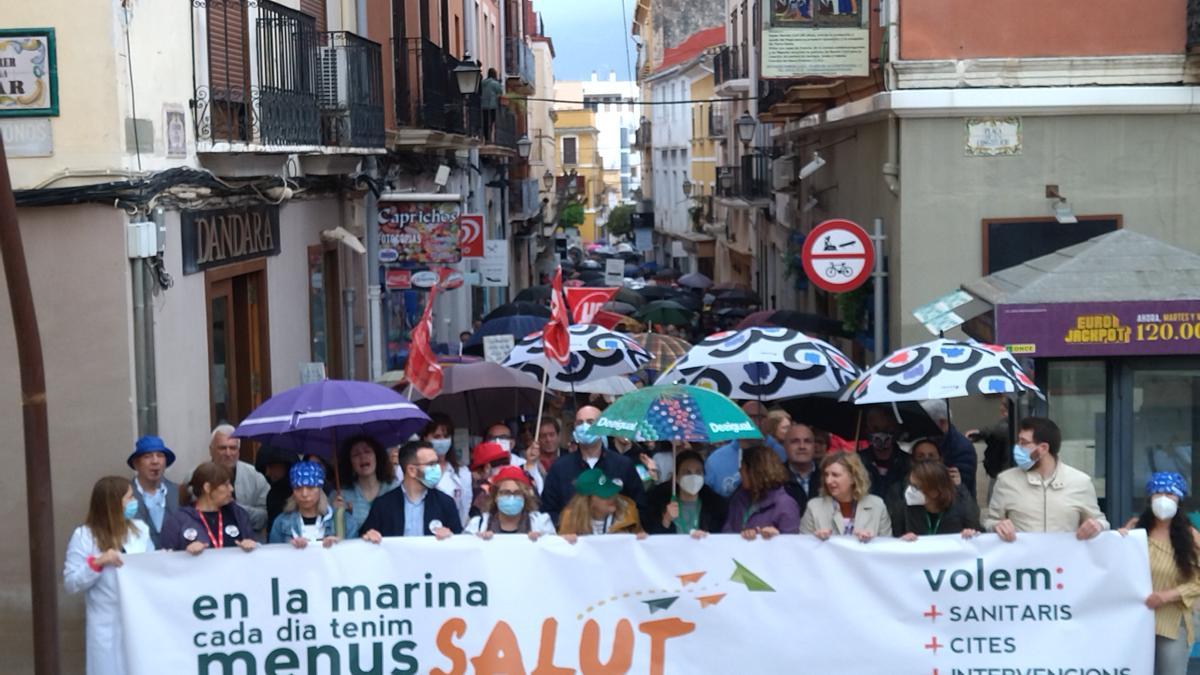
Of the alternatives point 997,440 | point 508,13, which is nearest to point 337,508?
point 997,440

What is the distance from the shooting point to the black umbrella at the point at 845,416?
11.2 m

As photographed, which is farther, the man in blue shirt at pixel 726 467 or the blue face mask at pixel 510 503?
the man in blue shirt at pixel 726 467

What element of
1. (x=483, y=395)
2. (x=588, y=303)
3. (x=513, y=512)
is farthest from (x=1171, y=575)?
(x=588, y=303)

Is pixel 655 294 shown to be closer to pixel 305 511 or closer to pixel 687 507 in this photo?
pixel 687 507

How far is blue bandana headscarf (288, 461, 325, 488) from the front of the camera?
8.40m

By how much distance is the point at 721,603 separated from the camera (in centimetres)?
786

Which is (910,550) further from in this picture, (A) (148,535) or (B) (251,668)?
(A) (148,535)

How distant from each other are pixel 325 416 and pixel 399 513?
97 cm

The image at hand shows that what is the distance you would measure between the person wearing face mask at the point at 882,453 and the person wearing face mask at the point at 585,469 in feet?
4.56

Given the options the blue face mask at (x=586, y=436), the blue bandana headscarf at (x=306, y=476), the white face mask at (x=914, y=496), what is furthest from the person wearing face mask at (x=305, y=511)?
the white face mask at (x=914, y=496)

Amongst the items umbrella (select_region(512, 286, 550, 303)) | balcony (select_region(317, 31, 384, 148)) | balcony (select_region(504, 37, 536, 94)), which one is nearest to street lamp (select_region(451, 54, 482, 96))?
umbrella (select_region(512, 286, 550, 303))

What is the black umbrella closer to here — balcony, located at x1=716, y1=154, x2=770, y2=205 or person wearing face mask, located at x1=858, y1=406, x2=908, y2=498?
person wearing face mask, located at x1=858, y1=406, x2=908, y2=498

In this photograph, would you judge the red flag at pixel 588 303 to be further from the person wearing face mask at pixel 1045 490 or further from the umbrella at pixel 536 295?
the umbrella at pixel 536 295

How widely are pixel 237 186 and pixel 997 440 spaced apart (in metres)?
6.01
